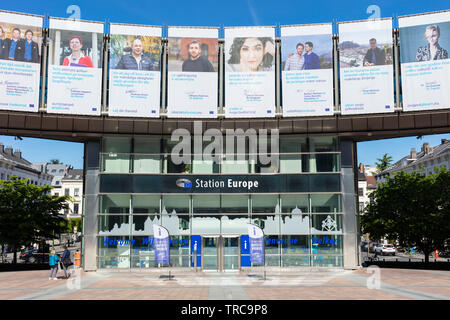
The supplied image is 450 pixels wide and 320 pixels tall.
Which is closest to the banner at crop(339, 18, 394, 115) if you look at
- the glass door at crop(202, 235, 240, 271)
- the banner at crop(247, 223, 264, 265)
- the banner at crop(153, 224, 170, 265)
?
the banner at crop(247, 223, 264, 265)

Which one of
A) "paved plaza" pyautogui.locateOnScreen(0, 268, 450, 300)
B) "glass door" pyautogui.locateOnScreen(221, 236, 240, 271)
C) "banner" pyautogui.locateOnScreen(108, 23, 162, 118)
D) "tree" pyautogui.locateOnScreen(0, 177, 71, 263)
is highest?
"banner" pyautogui.locateOnScreen(108, 23, 162, 118)

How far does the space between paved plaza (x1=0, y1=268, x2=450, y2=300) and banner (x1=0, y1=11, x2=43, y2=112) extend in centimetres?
990

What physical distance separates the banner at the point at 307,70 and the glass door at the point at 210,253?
8.73 m

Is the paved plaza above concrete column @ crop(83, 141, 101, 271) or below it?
below

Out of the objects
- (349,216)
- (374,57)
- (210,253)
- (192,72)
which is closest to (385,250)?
(349,216)

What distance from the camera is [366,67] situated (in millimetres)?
28531

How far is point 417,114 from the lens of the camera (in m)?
27.9

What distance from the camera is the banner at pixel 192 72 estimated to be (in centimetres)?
2864

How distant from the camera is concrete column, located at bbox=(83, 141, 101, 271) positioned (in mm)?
28656

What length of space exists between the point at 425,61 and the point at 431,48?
0.89 metres

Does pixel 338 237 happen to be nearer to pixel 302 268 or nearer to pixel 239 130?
pixel 302 268

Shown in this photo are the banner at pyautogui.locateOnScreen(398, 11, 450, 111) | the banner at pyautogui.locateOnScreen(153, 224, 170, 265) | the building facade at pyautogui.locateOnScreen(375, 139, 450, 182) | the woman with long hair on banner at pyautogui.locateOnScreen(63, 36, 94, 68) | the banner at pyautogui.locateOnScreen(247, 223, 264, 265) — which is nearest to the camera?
the banner at pyautogui.locateOnScreen(153, 224, 170, 265)

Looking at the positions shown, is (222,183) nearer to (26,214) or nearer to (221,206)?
(221,206)

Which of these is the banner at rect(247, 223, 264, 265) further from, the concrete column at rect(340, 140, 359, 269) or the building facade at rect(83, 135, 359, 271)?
the concrete column at rect(340, 140, 359, 269)
